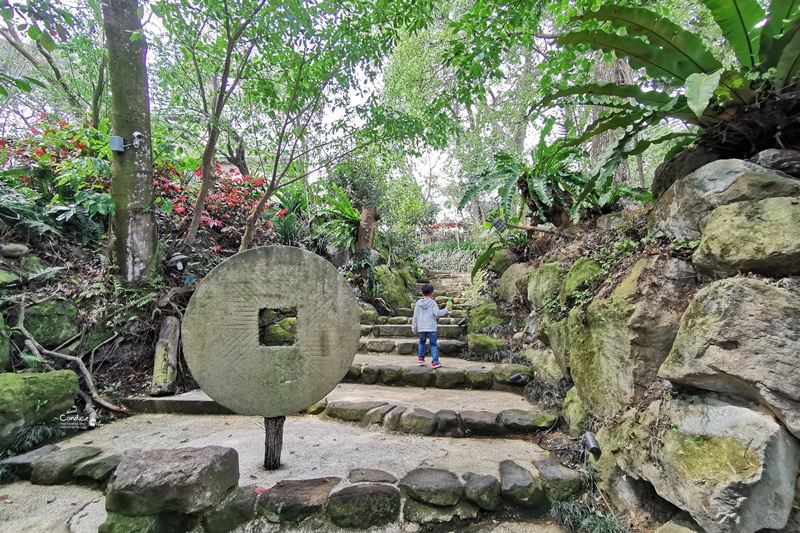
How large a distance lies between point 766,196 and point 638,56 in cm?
103

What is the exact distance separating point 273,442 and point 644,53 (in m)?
3.15

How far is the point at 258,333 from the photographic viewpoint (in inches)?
80.7

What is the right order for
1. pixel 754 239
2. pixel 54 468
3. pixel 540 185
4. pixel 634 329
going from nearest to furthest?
pixel 754 239
pixel 634 329
pixel 54 468
pixel 540 185

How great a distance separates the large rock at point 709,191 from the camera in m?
1.53

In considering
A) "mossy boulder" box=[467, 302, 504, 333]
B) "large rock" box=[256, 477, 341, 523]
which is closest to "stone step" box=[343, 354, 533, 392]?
"mossy boulder" box=[467, 302, 504, 333]

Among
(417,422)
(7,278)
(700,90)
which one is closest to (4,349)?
(7,278)

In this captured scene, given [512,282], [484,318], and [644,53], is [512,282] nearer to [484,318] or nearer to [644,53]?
[484,318]

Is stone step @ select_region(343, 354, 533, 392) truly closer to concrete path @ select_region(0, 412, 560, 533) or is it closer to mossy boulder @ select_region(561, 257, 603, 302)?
concrete path @ select_region(0, 412, 560, 533)

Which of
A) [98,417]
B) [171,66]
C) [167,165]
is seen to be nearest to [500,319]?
[98,417]

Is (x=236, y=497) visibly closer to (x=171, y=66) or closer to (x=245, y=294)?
(x=245, y=294)

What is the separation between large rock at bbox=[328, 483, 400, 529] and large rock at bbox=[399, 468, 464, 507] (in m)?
0.09

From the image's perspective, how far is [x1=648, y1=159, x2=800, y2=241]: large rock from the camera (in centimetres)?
153

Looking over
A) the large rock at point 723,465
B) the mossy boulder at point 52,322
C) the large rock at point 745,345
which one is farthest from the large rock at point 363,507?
the mossy boulder at point 52,322

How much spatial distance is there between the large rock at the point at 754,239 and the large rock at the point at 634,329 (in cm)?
20
